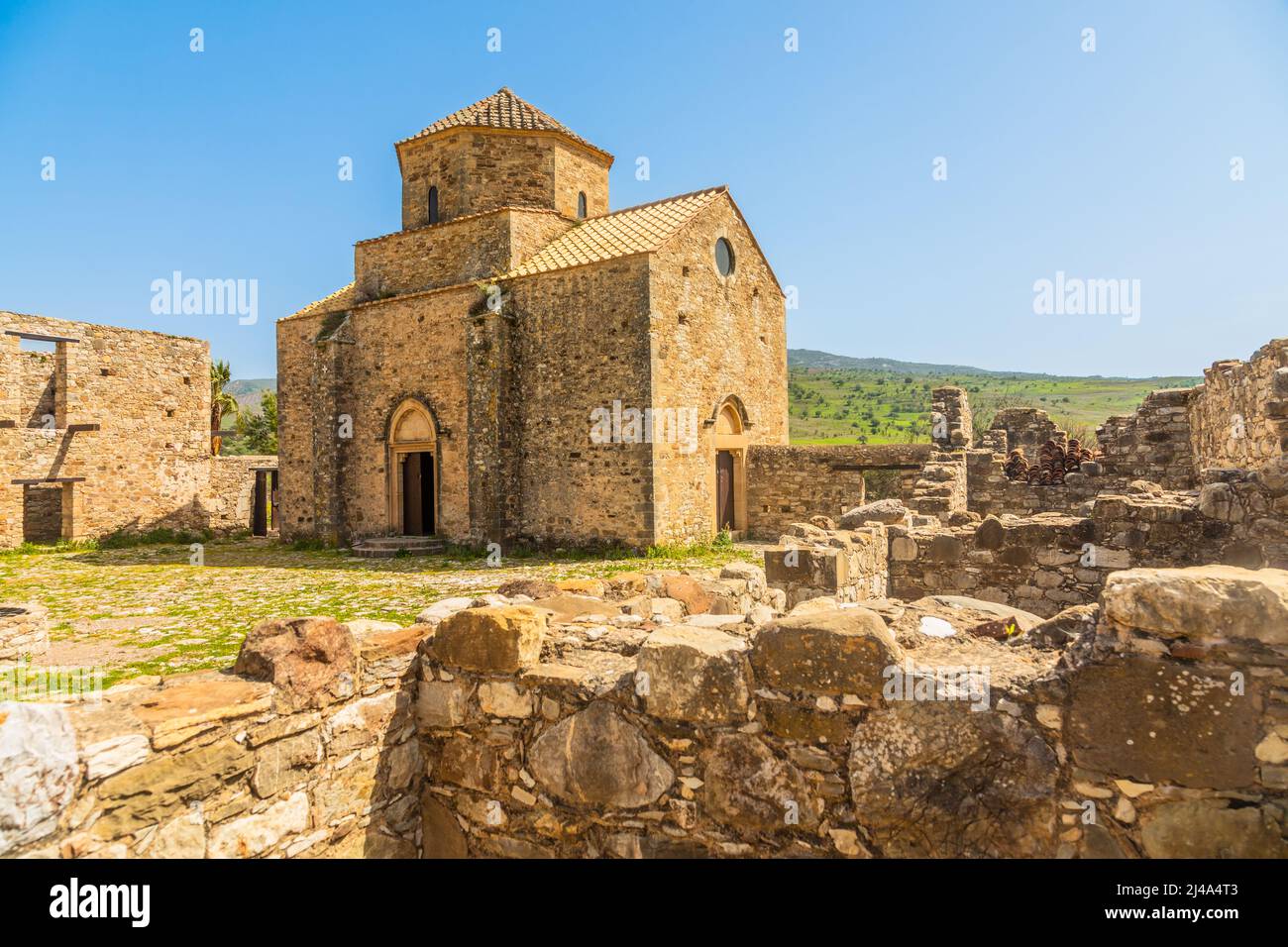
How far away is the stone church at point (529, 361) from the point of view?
14742 millimetres

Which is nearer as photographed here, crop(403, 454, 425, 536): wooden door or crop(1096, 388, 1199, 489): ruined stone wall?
crop(1096, 388, 1199, 489): ruined stone wall

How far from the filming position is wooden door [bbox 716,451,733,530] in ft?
54.9

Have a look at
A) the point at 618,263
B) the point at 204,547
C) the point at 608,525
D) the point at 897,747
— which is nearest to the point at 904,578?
the point at 897,747

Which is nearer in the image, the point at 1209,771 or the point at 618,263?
the point at 1209,771

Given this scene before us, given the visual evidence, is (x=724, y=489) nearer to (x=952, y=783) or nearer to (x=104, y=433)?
(x=952, y=783)

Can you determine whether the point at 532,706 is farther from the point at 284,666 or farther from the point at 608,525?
the point at 608,525

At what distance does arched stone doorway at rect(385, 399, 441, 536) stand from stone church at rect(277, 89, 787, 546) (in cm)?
5

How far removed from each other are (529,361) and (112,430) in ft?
40.0

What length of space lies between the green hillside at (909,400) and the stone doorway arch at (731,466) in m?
37.5

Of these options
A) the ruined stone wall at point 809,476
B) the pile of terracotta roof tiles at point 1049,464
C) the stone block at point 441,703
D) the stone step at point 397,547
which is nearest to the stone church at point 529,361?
the ruined stone wall at point 809,476

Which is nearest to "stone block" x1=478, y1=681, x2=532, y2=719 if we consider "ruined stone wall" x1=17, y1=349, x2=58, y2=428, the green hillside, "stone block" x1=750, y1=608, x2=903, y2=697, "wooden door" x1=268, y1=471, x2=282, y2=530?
"stone block" x1=750, y1=608, x2=903, y2=697

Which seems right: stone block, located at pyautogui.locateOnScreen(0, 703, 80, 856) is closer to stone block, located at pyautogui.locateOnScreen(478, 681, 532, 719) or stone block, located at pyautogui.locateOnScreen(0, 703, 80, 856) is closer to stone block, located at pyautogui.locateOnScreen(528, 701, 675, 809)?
stone block, located at pyautogui.locateOnScreen(478, 681, 532, 719)

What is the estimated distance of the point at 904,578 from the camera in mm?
7594
